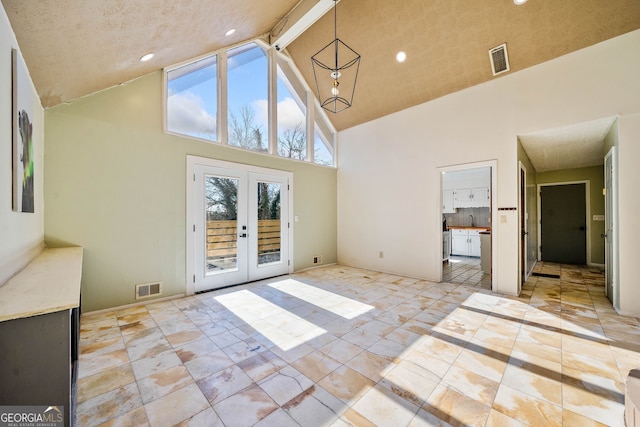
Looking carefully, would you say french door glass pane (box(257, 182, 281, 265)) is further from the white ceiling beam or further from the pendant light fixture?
the white ceiling beam

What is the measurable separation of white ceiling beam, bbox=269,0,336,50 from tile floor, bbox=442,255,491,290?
16.0ft

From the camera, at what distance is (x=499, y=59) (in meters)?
3.74

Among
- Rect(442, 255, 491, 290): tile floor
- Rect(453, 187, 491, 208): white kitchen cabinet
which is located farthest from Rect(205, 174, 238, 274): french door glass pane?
Rect(453, 187, 491, 208): white kitchen cabinet

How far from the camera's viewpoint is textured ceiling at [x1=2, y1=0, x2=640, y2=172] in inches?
77.8

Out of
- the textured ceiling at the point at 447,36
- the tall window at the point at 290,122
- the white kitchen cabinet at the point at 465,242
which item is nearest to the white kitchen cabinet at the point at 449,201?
the white kitchen cabinet at the point at 465,242

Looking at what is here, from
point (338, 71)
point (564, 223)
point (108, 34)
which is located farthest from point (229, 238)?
point (564, 223)

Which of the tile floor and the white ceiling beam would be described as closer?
the white ceiling beam

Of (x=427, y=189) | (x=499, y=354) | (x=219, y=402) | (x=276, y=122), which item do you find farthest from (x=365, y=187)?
(x=219, y=402)

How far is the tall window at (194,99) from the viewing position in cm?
387

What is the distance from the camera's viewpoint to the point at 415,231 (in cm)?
490

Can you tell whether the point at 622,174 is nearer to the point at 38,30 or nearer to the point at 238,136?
the point at 238,136

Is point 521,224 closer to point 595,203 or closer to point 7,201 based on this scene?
point 595,203

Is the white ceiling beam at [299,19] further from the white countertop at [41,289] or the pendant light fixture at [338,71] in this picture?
the white countertop at [41,289]

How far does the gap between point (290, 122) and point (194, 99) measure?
199cm
